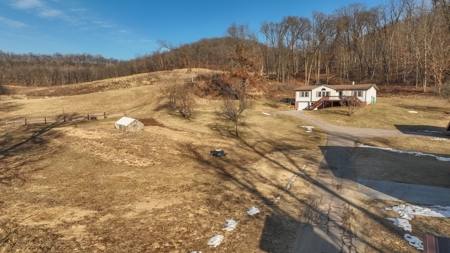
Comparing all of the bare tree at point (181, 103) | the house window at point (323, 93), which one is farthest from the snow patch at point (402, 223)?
the house window at point (323, 93)

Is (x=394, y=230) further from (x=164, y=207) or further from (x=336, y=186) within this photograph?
(x=164, y=207)

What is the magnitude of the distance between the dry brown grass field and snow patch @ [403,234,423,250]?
26 centimetres

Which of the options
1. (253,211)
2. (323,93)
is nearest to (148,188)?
(253,211)

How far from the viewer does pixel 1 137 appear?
2383cm

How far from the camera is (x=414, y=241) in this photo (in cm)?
875

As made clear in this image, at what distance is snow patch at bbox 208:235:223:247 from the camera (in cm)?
852

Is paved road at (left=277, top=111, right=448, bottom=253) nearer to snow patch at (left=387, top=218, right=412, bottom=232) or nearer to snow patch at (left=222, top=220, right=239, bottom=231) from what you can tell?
snow patch at (left=387, top=218, right=412, bottom=232)

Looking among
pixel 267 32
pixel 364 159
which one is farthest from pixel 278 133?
pixel 267 32

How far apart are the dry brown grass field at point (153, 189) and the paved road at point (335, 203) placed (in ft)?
1.76

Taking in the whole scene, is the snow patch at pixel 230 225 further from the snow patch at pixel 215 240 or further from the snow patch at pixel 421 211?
the snow patch at pixel 421 211

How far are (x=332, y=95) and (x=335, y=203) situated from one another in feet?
126

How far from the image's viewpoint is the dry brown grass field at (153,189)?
8742 mm

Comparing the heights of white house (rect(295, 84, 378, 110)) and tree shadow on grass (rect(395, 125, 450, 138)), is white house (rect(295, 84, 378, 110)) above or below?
above

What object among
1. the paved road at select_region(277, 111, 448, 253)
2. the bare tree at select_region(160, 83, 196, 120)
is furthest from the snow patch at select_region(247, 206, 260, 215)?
the bare tree at select_region(160, 83, 196, 120)
